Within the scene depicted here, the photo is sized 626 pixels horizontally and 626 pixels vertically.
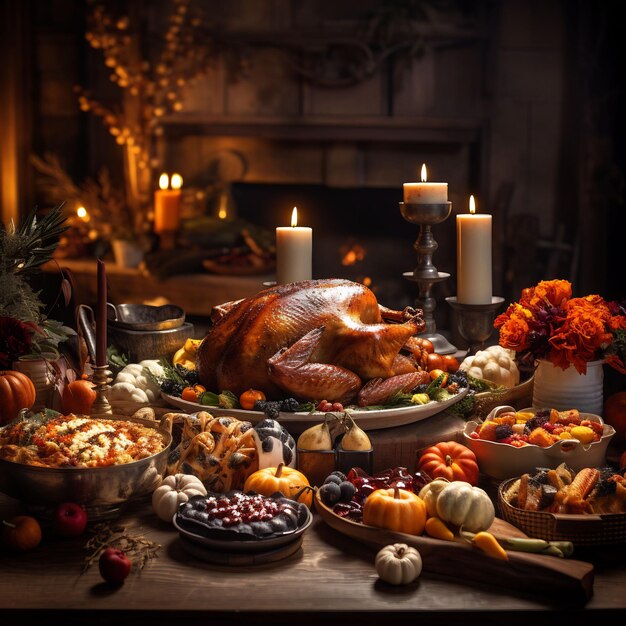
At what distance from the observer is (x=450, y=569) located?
190 centimetres

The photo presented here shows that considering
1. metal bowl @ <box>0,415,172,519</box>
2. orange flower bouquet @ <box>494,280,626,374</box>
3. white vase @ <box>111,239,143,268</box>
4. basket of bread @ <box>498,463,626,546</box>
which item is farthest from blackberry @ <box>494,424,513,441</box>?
white vase @ <box>111,239,143,268</box>

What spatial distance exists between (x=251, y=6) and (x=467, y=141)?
5.60ft

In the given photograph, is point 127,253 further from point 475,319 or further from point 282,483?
point 282,483

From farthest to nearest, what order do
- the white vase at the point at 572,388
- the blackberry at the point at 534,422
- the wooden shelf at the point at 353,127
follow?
the wooden shelf at the point at 353,127 < the white vase at the point at 572,388 < the blackberry at the point at 534,422

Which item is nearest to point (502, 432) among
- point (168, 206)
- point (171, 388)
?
point (171, 388)

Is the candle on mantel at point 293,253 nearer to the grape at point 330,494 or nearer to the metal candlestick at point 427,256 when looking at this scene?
the metal candlestick at point 427,256

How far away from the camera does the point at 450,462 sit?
2289mm

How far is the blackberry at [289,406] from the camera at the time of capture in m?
2.46

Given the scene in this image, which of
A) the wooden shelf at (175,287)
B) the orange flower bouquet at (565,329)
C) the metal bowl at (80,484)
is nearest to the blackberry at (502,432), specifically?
the orange flower bouquet at (565,329)

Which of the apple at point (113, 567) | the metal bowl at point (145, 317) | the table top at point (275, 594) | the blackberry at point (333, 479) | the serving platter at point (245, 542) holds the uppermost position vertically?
the metal bowl at point (145, 317)

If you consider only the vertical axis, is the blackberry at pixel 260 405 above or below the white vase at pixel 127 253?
below

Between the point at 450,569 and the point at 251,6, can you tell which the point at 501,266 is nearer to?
the point at 251,6

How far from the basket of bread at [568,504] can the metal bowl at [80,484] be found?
81 centimetres

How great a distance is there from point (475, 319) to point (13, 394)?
143 cm
